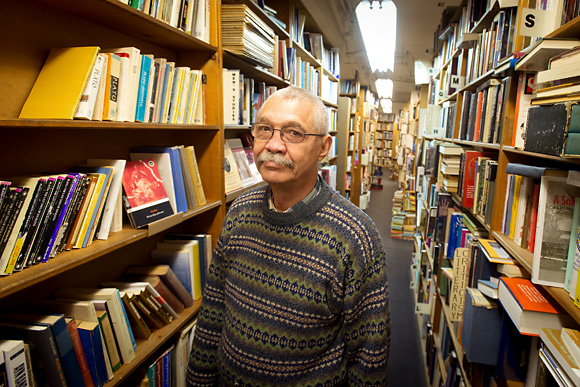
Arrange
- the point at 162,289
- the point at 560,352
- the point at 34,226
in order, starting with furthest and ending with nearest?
the point at 162,289
the point at 34,226
the point at 560,352

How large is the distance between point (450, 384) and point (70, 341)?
1.79 m

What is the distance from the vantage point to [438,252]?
8.00 feet

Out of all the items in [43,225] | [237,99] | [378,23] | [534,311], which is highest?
[378,23]

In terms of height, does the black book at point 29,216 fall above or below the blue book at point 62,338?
above

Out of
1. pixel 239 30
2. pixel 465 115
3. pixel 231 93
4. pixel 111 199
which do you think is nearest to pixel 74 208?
pixel 111 199

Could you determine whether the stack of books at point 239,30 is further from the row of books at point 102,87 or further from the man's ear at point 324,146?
the man's ear at point 324,146

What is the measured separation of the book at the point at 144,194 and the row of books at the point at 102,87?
194 mm

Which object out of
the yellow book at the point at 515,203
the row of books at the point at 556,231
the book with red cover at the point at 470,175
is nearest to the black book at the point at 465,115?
the book with red cover at the point at 470,175

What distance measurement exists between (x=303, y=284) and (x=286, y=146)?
0.43 metres

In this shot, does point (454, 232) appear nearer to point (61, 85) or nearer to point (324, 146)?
point (324, 146)

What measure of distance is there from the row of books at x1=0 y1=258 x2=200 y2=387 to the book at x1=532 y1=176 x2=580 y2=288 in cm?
130

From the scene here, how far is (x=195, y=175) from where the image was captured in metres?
1.60

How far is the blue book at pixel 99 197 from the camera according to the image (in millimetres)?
1042

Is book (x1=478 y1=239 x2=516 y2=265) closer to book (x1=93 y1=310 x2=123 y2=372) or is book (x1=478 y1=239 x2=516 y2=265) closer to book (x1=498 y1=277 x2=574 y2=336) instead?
book (x1=498 y1=277 x2=574 y2=336)
